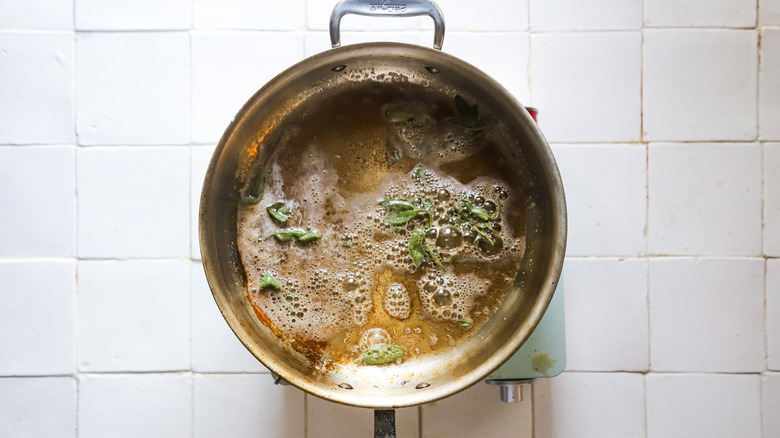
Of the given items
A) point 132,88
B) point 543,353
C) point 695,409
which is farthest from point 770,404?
point 132,88

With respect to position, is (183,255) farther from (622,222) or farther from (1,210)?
(622,222)

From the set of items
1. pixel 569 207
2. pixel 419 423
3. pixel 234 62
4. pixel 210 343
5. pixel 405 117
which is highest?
pixel 234 62

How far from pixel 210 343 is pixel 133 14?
1.75ft

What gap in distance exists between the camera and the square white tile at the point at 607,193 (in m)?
0.81

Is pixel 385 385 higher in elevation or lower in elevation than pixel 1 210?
lower

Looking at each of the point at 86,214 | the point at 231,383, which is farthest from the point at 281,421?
the point at 86,214

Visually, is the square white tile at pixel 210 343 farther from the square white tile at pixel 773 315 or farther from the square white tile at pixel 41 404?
the square white tile at pixel 773 315

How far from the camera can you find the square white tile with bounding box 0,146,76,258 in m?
0.81

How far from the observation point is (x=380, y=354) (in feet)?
2.32

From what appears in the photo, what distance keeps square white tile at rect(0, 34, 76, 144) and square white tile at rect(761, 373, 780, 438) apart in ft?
3.84

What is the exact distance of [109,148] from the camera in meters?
0.81

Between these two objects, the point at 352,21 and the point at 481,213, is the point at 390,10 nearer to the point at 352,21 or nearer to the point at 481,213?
the point at 352,21

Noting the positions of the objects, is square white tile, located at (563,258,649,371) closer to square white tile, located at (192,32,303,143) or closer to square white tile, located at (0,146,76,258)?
square white tile, located at (192,32,303,143)

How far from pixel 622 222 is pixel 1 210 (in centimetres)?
99
